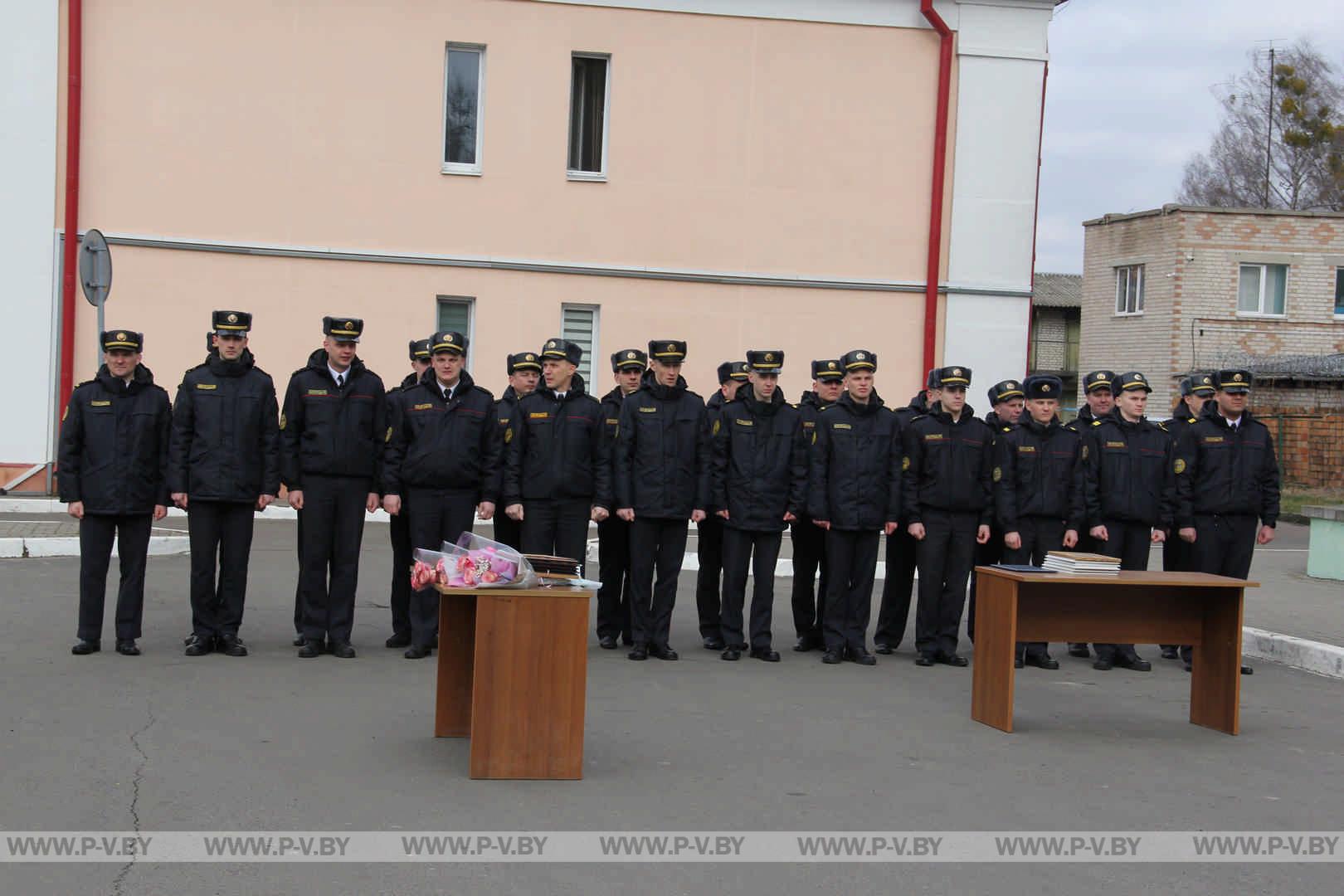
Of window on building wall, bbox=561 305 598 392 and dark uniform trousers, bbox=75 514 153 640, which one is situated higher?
window on building wall, bbox=561 305 598 392

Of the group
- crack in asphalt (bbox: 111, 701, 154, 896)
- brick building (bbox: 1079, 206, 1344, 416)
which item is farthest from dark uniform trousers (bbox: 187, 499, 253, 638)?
brick building (bbox: 1079, 206, 1344, 416)

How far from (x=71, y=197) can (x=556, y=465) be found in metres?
12.1

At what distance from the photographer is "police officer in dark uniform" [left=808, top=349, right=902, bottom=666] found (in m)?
10.9

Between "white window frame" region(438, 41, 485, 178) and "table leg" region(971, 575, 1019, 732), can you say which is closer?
"table leg" region(971, 575, 1019, 732)

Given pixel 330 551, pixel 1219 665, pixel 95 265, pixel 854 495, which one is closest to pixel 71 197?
pixel 95 265

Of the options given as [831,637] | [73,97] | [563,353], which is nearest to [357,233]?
[73,97]

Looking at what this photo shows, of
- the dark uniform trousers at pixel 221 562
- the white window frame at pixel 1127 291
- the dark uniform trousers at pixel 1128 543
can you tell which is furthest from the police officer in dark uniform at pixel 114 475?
the white window frame at pixel 1127 291

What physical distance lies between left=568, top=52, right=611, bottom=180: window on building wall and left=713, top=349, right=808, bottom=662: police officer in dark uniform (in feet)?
35.1

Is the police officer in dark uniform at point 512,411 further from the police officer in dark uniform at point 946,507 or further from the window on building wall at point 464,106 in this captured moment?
the window on building wall at point 464,106

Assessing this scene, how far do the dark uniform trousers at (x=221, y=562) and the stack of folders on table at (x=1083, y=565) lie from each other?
5472 millimetres

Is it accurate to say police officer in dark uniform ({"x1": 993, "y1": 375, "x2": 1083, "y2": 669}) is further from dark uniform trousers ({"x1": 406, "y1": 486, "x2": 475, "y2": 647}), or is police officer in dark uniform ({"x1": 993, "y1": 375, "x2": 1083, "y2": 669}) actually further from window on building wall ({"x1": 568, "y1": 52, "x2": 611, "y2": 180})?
window on building wall ({"x1": 568, "y1": 52, "x2": 611, "y2": 180})

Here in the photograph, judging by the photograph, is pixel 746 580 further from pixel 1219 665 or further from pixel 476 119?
pixel 476 119

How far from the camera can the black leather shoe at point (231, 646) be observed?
33.0 ft

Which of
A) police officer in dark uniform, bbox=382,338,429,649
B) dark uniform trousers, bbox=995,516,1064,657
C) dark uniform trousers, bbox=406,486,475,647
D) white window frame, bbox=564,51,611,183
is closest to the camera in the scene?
dark uniform trousers, bbox=406,486,475,647
